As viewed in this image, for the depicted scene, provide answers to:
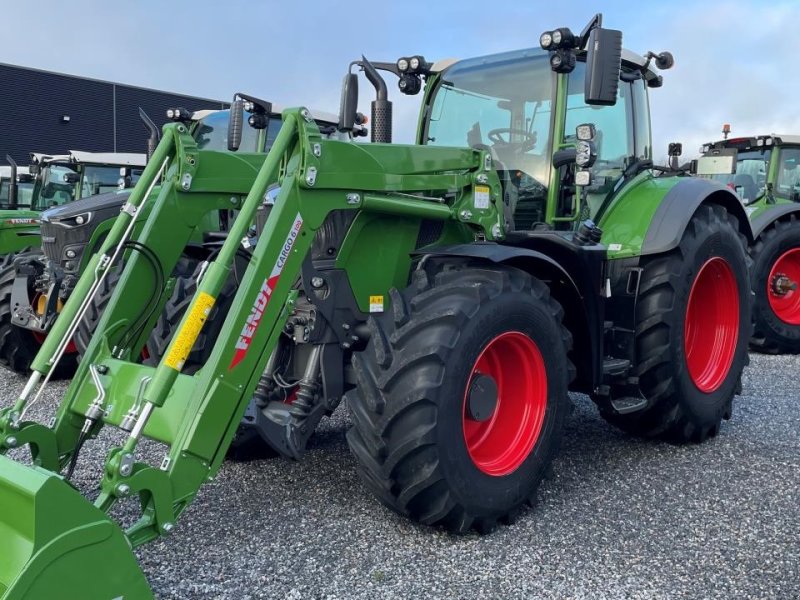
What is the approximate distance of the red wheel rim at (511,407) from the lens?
11.8ft

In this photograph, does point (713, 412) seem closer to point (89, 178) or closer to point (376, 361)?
point (376, 361)

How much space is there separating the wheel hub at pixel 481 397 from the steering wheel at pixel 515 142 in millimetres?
1582

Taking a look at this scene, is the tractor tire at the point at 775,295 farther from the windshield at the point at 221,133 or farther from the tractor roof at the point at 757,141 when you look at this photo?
the windshield at the point at 221,133

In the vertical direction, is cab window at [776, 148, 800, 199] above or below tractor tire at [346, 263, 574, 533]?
above

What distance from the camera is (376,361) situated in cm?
318

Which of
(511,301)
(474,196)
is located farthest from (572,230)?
(511,301)

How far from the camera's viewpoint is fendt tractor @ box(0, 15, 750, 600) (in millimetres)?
2791

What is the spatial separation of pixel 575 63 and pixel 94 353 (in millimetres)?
2856

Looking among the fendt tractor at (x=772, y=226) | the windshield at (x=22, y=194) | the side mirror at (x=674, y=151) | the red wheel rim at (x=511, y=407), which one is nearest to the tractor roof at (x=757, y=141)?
the fendt tractor at (x=772, y=226)

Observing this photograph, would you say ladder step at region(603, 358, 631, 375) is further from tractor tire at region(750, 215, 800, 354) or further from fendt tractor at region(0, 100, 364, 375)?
tractor tire at region(750, 215, 800, 354)

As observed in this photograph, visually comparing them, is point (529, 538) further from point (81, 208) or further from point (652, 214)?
point (81, 208)

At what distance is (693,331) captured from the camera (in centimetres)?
504

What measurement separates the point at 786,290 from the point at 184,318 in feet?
24.4

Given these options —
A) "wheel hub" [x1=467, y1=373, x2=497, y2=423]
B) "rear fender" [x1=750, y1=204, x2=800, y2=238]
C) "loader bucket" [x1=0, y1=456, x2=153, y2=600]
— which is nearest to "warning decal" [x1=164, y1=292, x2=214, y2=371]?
"loader bucket" [x1=0, y1=456, x2=153, y2=600]
